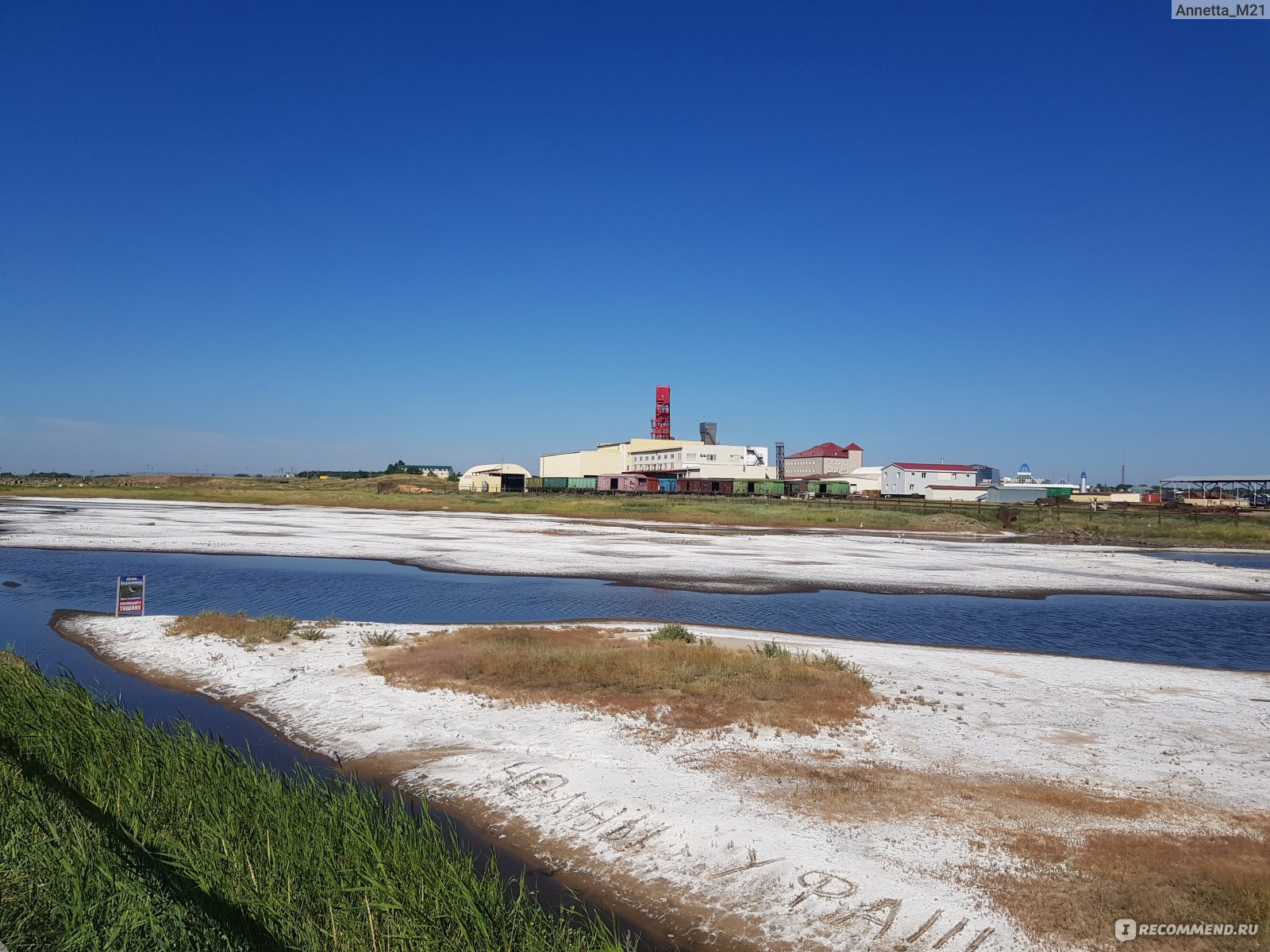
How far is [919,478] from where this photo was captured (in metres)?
135

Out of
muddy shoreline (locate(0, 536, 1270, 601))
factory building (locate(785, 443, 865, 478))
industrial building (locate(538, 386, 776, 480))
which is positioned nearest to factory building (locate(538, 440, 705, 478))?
industrial building (locate(538, 386, 776, 480))

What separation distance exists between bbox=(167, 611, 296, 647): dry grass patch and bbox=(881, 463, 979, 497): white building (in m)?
121

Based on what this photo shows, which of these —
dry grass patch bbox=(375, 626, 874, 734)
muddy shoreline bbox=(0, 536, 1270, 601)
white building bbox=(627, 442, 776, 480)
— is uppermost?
white building bbox=(627, 442, 776, 480)

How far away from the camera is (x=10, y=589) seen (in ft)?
100

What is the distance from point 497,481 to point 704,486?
38654mm

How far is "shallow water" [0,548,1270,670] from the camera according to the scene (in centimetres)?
2503

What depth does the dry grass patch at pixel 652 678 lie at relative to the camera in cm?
1559

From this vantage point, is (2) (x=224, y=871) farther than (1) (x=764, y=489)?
No

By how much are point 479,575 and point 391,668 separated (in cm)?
1981

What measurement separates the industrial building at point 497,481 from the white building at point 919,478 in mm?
60416

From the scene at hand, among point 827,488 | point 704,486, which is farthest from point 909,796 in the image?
point 827,488

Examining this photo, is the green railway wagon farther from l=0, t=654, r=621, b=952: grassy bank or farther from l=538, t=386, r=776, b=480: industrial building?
l=0, t=654, r=621, b=952: grassy bank

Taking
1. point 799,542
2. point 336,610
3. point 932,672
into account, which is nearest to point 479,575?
point 336,610

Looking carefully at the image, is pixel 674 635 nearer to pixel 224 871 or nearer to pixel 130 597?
pixel 224 871
